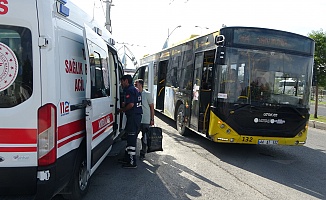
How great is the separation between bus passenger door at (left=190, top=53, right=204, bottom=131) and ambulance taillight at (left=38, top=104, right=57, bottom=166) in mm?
5380

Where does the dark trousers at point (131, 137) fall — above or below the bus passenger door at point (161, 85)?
below

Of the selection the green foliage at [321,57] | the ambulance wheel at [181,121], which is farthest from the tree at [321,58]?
the ambulance wheel at [181,121]

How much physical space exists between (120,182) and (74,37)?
2.65 metres

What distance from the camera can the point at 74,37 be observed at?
3629mm

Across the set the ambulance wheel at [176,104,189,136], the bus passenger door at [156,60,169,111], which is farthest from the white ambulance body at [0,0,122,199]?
the bus passenger door at [156,60,169,111]

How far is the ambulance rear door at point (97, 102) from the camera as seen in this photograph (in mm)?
3764

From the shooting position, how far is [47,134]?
2.96 m

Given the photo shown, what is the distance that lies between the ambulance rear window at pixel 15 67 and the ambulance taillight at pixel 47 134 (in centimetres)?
24

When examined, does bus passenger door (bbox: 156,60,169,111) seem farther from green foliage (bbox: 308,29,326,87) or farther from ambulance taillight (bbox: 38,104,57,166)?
ambulance taillight (bbox: 38,104,57,166)

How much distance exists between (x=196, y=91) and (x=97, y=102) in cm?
437

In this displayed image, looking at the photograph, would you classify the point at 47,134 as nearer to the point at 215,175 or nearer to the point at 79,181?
the point at 79,181

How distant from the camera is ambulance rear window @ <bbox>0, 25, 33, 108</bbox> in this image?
114 inches

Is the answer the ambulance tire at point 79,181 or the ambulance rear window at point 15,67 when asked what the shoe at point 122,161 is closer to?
the ambulance tire at point 79,181

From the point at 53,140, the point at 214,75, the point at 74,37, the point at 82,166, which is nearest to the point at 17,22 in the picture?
the point at 74,37
